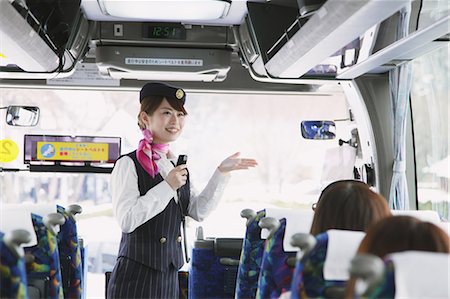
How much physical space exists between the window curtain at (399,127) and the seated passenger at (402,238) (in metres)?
3.26

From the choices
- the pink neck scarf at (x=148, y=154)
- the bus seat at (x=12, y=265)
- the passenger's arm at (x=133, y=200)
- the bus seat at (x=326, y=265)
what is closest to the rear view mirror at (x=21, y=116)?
the pink neck scarf at (x=148, y=154)

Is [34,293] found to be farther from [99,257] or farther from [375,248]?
[99,257]

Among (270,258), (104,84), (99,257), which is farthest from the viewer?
Result: (99,257)

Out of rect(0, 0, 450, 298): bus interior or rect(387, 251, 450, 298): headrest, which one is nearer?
rect(387, 251, 450, 298): headrest

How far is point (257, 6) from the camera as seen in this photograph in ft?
15.7

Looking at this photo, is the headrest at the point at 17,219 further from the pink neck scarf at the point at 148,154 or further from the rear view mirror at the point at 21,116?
the rear view mirror at the point at 21,116

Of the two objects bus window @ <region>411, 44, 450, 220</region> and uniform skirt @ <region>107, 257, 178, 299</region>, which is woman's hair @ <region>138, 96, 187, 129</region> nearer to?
uniform skirt @ <region>107, 257, 178, 299</region>

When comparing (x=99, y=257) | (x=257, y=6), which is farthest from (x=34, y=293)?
(x=99, y=257)

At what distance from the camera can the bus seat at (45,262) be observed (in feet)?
9.87

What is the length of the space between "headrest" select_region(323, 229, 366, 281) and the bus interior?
1.43 metres

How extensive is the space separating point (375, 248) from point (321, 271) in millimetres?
301

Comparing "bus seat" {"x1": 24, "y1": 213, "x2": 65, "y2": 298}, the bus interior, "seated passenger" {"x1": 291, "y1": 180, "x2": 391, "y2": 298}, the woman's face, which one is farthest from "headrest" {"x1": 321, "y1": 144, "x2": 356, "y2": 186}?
"bus seat" {"x1": 24, "y1": 213, "x2": 65, "y2": 298}

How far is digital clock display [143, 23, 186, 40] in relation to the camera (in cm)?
527

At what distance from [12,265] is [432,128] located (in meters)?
3.92
